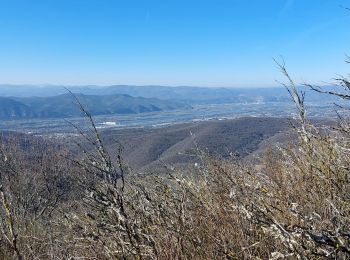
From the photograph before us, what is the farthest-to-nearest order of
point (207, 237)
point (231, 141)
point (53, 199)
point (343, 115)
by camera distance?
point (231, 141)
point (53, 199)
point (343, 115)
point (207, 237)

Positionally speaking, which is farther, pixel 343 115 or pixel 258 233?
pixel 343 115

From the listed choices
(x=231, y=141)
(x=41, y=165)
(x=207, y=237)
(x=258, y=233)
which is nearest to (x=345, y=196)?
(x=258, y=233)

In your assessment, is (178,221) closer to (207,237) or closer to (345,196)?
(207,237)

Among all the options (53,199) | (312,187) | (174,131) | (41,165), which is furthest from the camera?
(174,131)

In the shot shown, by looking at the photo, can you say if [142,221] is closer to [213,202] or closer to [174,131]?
[213,202]

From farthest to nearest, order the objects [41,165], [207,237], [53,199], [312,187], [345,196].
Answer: [41,165]
[53,199]
[312,187]
[207,237]
[345,196]

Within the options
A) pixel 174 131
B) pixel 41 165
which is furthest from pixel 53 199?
pixel 174 131

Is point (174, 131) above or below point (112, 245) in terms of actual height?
below

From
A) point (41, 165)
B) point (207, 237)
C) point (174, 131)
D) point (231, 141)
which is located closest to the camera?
point (207, 237)

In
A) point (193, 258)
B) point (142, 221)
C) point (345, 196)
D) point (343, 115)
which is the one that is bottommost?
point (193, 258)
